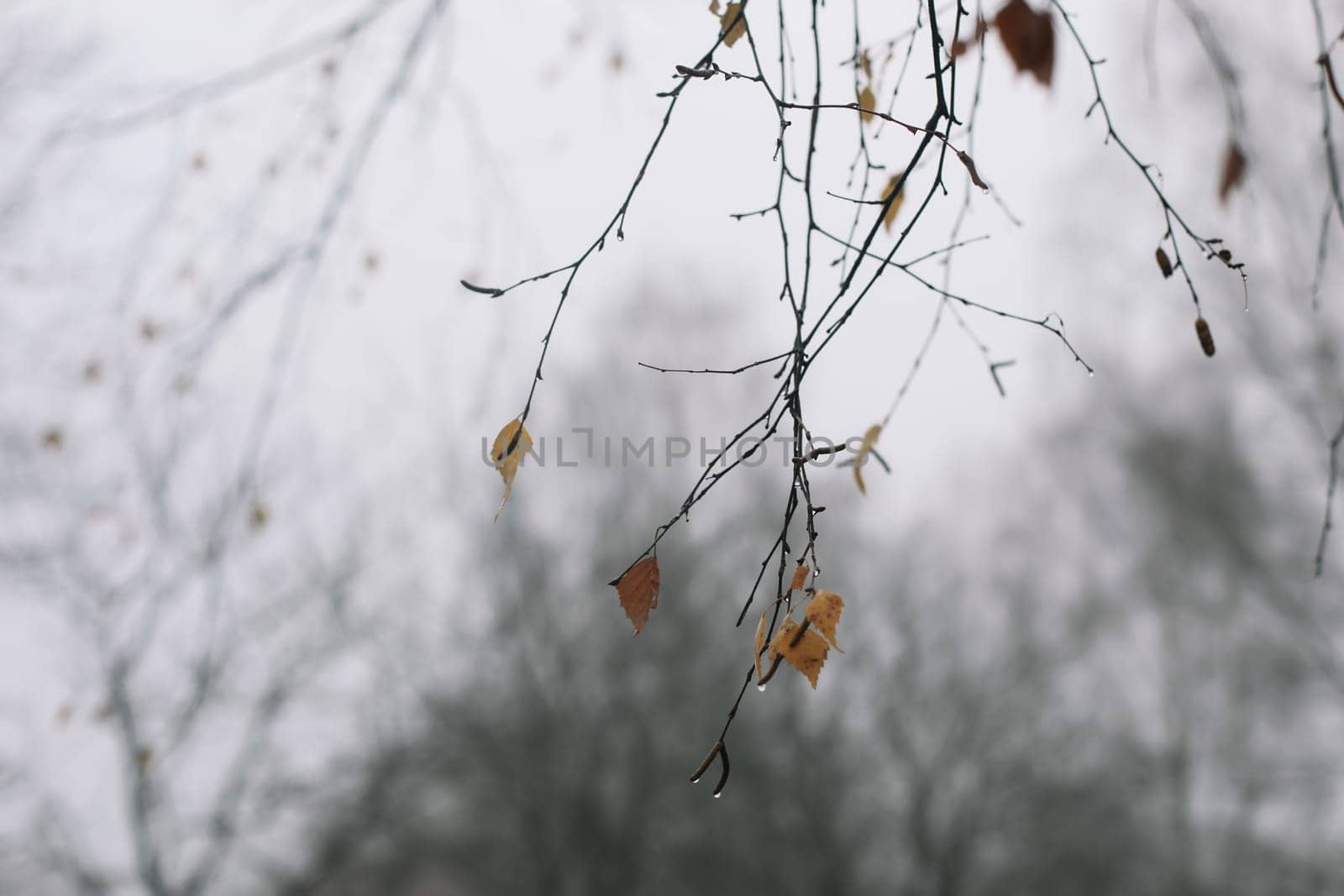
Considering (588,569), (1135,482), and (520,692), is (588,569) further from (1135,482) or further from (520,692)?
(1135,482)

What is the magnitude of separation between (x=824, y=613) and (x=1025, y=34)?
552 mm

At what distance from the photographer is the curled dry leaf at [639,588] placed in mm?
953

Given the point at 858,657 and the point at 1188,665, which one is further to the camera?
the point at 1188,665

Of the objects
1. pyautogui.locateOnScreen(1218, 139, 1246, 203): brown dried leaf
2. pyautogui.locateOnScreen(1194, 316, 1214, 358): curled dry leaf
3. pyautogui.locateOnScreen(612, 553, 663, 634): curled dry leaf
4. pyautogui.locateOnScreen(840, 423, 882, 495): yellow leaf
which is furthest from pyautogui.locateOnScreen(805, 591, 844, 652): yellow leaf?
pyautogui.locateOnScreen(1218, 139, 1246, 203): brown dried leaf

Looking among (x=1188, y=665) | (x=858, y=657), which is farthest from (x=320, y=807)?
(x=1188, y=665)

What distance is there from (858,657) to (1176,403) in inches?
154

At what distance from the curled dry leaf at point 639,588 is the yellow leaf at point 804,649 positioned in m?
0.13

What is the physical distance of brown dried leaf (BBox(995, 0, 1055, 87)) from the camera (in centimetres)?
90

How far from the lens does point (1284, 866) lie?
368 inches

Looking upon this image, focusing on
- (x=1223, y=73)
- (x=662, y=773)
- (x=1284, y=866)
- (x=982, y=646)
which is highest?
(x=982, y=646)

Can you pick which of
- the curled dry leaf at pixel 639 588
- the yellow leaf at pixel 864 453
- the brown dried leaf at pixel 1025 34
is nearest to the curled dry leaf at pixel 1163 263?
the brown dried leaf at pixel 1025 34

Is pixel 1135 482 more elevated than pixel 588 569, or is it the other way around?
pixel 1135 482

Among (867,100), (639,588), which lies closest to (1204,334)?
(867,100)

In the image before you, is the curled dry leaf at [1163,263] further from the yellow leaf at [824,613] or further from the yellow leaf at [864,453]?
the yellow leaf at [824,613]
